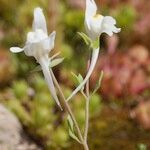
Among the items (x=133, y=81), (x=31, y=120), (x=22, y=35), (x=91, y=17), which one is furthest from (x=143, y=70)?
(x=91, y=17)

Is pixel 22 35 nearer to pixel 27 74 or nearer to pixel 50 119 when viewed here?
pixel 27 74

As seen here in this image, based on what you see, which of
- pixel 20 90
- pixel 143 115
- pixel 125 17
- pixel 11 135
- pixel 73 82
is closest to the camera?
pixel 11 135

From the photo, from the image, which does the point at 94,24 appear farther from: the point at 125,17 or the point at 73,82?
the point at 125,17

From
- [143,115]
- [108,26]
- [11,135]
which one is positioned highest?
[108,26]

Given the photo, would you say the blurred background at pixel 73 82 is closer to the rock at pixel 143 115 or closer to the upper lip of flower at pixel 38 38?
the rock at pixel 143 115

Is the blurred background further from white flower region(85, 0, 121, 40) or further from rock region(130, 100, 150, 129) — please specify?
white flower region(85, 0, 121, 40)

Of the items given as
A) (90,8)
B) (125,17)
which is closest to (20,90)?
(125,17)

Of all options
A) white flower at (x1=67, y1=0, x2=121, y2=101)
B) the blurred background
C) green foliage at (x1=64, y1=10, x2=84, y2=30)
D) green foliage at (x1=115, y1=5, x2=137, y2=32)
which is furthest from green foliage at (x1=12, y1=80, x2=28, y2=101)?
white flower at (x1=67, y1=0, x2=121, y2=101)
